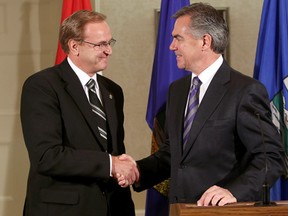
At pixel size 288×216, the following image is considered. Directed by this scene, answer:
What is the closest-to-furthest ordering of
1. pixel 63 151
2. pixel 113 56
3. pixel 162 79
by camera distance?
pixel 63 151 → pixel 162 79 → pixel 113 56

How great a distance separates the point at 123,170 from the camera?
2.93m

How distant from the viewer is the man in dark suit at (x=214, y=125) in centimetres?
258

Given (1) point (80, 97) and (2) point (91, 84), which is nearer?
(1) point (80, 97)

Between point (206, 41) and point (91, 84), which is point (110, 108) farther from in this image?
point (206, 41)

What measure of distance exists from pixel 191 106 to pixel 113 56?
6.10ft

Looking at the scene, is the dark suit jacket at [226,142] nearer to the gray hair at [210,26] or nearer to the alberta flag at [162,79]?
the gray hair at [210,26]

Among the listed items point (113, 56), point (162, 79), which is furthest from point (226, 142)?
point (113, 56)

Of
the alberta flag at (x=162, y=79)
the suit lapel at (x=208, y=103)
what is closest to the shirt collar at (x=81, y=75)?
the suit lapel at (x=208, y=103)

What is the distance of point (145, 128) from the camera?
462 cm

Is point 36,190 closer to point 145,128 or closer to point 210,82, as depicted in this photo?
point 210,82

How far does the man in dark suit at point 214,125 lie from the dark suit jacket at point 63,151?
1.19 ft

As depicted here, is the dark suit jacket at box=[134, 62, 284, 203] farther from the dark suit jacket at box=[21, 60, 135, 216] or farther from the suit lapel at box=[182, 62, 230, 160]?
the dark suit jacket at box=[21, 60, 135, 216]

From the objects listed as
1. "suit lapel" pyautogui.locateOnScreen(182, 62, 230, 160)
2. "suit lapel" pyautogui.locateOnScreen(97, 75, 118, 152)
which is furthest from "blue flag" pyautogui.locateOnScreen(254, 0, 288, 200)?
"suit lapel" pyautogui.locateOnScreen(97, 75, 118, 152)

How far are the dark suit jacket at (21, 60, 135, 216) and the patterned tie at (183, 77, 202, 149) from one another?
399mm
